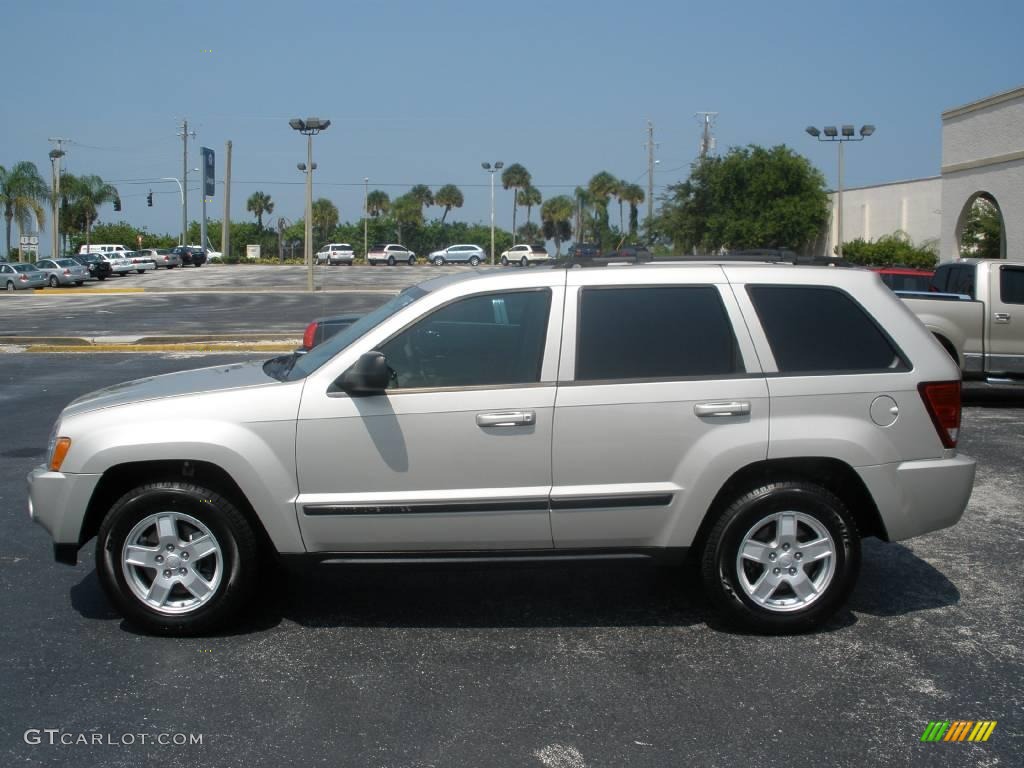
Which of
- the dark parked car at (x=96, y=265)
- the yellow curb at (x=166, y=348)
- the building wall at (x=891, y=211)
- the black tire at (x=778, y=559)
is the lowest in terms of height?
the black tire at (x=778, y=559)

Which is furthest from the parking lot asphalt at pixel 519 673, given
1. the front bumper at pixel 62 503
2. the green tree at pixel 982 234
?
the green tree at pixel 982 234

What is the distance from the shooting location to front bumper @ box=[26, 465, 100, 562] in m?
5.12

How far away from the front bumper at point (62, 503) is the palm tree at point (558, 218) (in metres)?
102

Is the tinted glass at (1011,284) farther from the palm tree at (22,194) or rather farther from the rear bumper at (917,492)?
the palm tree at (22,194)

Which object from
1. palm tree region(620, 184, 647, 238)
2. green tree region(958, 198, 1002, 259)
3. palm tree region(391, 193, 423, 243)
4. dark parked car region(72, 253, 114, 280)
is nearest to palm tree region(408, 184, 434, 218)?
palm tree region(391, 193, 423, 243)

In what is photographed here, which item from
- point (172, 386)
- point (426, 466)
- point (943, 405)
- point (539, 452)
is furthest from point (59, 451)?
point (943, 405)

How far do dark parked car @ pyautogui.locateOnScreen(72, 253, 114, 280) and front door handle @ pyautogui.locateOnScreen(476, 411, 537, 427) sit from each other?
5818cm

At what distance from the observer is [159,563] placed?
5160 millimetres

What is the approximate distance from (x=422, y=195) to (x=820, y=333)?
358ft

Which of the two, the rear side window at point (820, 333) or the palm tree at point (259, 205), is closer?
the rear side window at point (820, 333)

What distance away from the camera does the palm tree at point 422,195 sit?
112 m

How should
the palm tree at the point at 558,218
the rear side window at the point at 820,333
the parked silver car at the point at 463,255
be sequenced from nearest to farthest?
1. the rear side window at the point at 820,333
2. the parked silver car at the point at 463,255
3. the palm tree at the point at 558,218

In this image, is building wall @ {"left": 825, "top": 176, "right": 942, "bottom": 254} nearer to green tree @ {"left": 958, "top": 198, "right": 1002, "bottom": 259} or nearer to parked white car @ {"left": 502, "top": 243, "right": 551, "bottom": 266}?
green tree @ {"left": 958, "top": 198, "right": 1002, "bottom": 259}

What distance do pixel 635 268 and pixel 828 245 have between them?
151ft
